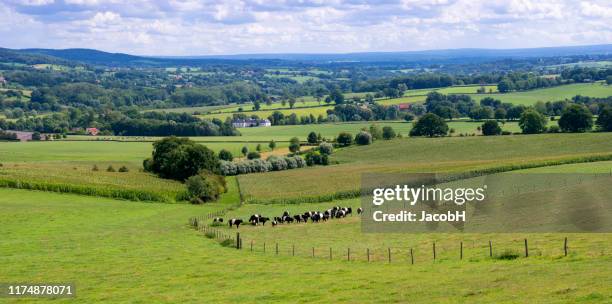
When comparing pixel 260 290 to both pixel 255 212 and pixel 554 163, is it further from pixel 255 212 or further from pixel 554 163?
pixel 554 163

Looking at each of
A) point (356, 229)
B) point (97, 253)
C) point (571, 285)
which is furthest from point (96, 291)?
point (356, 229)

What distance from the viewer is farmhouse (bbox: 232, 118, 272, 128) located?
172 m

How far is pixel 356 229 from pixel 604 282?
25.3 m

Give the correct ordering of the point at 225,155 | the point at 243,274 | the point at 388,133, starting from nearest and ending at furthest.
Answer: the point at 243,274, the point at 225,155, the point at 388,133

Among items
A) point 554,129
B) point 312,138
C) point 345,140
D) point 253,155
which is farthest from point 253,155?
point 554,129

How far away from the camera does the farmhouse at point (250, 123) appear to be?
172 meters

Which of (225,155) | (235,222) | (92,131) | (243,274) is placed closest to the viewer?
(243,274)

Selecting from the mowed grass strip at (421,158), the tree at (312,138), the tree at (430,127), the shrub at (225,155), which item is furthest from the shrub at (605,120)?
the shrub at (225,155)

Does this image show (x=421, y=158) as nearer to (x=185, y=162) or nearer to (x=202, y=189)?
(x=185, y=162)

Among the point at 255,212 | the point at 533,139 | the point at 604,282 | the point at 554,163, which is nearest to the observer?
the point at 604,282

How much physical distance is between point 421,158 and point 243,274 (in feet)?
228

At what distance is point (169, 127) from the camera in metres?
153

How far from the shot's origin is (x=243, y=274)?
102 feet

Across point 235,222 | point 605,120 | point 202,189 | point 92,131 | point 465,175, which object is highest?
point 605,120
